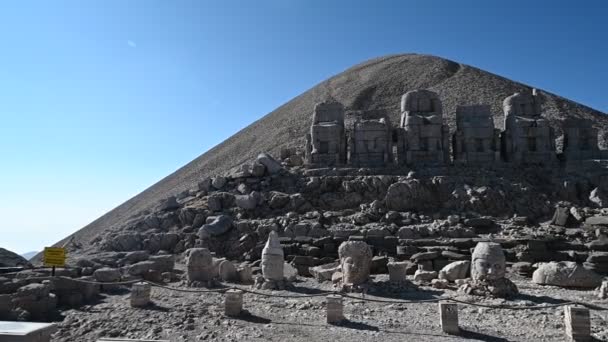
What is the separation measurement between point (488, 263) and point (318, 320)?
4.01 meters

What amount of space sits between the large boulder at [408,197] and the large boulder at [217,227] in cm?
592

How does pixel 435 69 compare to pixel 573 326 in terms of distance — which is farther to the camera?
pixel 435 69

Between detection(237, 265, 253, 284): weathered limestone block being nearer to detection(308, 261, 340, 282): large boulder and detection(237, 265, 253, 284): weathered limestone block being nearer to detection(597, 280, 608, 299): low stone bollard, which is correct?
detection(308, 261, 340, 282): large boulder

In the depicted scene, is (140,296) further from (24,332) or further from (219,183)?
(219,183)

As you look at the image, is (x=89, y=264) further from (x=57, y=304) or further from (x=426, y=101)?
(x=426, y=101)

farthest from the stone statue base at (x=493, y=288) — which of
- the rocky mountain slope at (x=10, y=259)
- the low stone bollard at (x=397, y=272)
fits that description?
the rocky mountain slope at (x=10, y=259)

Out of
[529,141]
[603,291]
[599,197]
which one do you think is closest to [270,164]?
[529,141]

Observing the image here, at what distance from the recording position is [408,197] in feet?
54.4

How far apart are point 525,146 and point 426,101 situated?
4.69m

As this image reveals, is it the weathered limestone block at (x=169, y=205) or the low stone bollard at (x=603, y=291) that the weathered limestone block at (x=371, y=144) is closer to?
the weathered limestone block at (x=169, y=205)

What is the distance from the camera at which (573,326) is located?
680cm

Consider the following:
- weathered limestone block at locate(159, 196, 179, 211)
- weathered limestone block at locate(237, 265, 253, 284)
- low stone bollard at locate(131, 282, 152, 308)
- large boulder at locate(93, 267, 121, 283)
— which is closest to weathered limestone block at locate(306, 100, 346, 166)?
weathered limestone block at locate(159, 196, 179, 211)

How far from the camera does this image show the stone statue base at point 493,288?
9266mm

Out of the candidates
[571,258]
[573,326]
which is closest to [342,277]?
[573,326]
